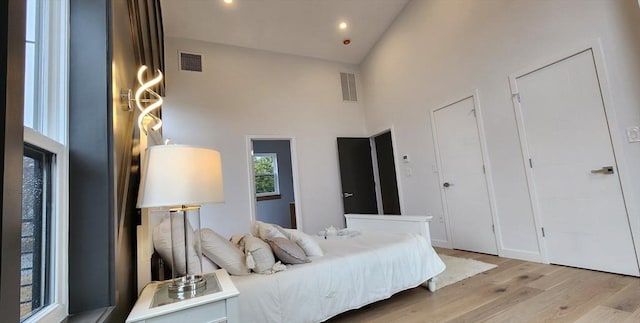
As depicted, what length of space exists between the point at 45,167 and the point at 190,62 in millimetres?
4044

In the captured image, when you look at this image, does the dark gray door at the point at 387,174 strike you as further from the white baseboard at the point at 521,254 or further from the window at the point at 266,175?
the window at the point at 266,175

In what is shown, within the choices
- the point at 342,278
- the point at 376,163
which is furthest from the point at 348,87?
the point at 342,278

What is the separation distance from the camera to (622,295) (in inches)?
85.0

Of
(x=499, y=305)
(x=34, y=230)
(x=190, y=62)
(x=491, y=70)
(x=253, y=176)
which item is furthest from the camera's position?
(x=253, y=176)

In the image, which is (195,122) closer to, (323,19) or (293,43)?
(293,43)

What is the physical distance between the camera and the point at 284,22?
452 cm

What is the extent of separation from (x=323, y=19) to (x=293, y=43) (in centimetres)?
71

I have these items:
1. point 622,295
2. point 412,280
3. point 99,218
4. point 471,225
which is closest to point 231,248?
point 99,218

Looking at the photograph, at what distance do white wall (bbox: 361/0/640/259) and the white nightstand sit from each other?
10.7 feet

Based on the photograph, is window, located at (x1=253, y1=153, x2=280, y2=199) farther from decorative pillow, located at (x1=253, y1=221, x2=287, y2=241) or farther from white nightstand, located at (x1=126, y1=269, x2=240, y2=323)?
white nightstand, located at (x1=126, y1=269, x2=240, y2=323)

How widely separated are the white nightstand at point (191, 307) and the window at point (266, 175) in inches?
227

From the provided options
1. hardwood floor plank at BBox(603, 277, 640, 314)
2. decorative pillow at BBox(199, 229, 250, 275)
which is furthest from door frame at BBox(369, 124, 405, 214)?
decorative pillow at BBox(199, 229, 250, 275)

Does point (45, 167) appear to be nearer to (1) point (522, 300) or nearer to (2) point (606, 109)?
(1) point (522, 300)

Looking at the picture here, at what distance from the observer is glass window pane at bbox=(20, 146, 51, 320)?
33.3 inches
